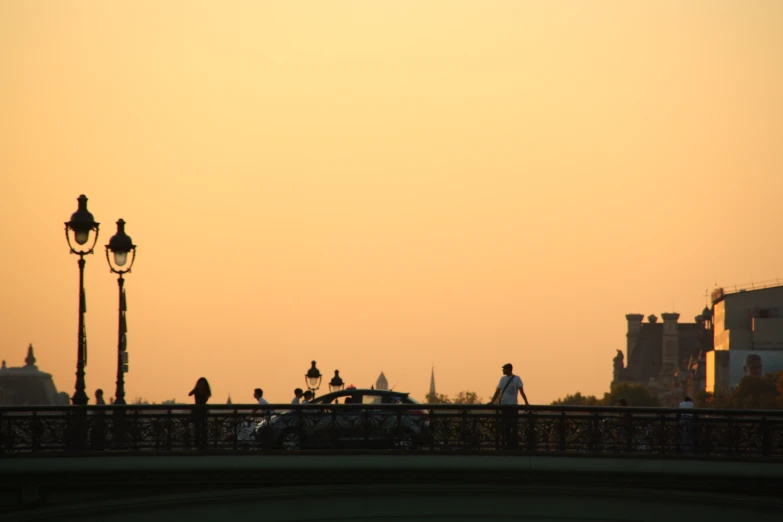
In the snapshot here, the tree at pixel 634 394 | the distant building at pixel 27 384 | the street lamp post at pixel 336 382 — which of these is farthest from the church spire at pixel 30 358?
the street lamp post at pixel 336 382

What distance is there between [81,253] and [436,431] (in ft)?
26.0

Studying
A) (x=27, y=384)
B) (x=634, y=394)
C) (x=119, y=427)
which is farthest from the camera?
(x=27, y=384)

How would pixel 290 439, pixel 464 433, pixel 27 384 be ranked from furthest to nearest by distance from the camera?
A: pixel 27 384
pixel 290 439
pixel 464 433

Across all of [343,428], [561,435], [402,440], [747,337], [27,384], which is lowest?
[402,440]

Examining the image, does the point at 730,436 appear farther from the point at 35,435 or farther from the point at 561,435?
the point at 35,435

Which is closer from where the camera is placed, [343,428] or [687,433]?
[687,433]

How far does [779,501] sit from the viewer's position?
29.2 metres

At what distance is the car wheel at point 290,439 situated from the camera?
29.4 metres

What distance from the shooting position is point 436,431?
29484 mm

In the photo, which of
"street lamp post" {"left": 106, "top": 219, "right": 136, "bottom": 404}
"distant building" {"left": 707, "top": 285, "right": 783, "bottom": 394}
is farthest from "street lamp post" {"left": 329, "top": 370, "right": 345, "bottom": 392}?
"distant building" {"left": 707, "top": 285, "right": 783, "bottom": 394}

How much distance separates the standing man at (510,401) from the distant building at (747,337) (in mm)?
108810

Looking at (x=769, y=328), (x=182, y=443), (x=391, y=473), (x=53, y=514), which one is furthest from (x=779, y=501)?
(x=769, y=328)

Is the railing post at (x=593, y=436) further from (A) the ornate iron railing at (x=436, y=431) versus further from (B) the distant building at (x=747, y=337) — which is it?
(B) the distant building at (x=747, y=337)

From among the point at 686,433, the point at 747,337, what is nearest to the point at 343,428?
the point at 686,433
